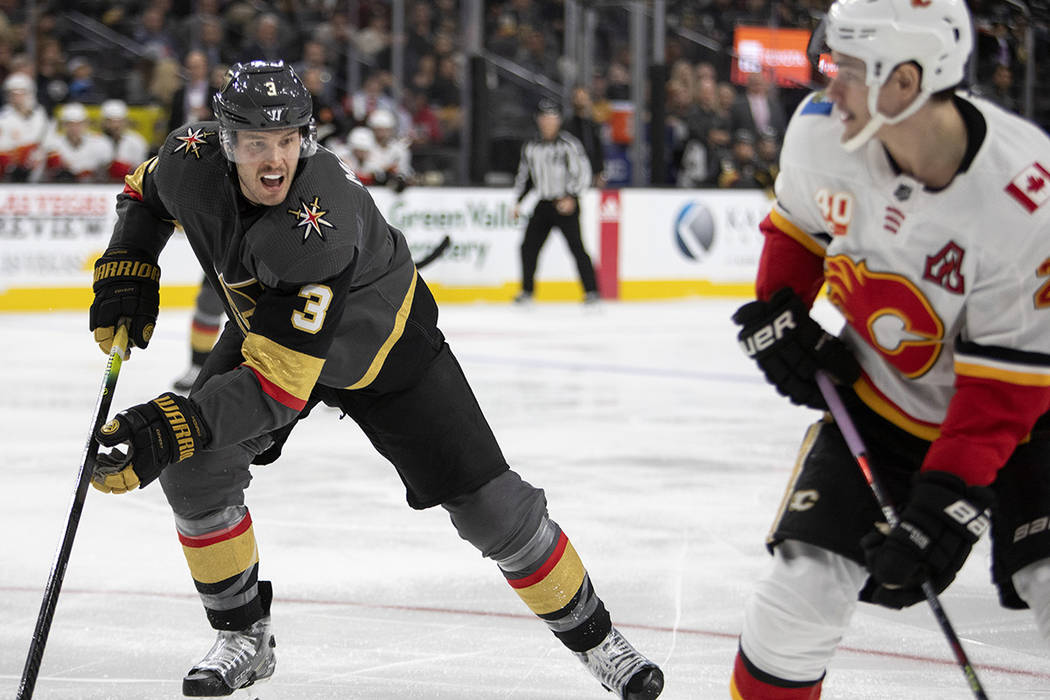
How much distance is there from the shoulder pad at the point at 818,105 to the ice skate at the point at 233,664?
4.34 ft

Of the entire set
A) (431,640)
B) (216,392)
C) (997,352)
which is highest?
(997,352)

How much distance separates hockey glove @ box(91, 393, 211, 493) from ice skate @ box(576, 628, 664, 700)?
2.74ft

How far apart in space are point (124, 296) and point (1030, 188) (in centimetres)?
154

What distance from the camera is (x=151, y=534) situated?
3838 mm

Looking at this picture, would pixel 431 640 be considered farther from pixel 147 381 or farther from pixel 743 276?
pixel 743 276

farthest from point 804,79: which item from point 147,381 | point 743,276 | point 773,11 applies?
point 147,381

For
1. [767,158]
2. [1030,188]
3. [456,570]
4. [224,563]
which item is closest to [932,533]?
[1030,188]

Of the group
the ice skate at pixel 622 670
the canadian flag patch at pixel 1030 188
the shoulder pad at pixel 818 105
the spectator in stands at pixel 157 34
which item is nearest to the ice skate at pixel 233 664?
the ice skate at pixel 622 670

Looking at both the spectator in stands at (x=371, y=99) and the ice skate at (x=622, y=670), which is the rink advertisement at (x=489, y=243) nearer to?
the spectator in stands at (x=371, y=99)

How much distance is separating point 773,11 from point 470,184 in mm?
4107

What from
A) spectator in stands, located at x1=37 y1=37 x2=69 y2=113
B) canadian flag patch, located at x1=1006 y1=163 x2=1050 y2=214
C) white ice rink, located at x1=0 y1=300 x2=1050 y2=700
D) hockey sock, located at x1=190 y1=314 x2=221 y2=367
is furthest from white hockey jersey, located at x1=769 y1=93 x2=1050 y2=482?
spectator in stands, located at x1=37 y1=37 x2=69 y2=113

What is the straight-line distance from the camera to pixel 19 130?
9.69 metres

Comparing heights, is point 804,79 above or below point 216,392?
below

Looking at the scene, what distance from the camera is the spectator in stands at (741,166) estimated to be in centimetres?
1226
